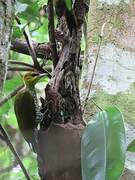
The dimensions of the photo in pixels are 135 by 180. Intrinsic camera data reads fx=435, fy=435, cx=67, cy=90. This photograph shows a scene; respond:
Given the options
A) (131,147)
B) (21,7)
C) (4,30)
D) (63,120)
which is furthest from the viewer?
(21,7)

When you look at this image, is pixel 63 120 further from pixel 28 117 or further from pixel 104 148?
pixel 104 148

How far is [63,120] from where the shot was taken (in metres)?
0.86

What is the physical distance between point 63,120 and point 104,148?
22cm

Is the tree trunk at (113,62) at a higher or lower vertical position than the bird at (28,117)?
higher

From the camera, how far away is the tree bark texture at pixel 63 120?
79 cm

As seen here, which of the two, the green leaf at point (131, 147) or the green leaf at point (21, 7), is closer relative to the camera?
the green leaf at point (131, 147)

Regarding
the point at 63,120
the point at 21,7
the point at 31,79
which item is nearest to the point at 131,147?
the point at 63,120

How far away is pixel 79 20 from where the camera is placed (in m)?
1.02

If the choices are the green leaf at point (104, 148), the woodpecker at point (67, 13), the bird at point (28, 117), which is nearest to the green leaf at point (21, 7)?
the woodpecker at point (67, 13)

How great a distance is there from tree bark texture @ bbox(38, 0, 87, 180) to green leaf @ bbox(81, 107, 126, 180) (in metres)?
0.12

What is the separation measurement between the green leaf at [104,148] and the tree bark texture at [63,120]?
0.41 feet

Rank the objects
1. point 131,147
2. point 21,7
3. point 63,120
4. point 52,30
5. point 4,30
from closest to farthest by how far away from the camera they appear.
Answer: point 4,30 < point 131,147 < point 63,120 < point 52,30 < point 21,7

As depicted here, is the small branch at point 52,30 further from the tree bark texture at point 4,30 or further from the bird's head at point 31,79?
the tree bark texture at point 4,30

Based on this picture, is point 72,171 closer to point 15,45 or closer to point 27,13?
point 27,13
